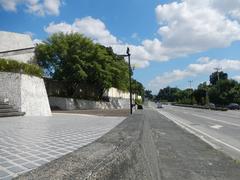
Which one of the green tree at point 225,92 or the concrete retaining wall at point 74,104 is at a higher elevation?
the green tree at point 225,92

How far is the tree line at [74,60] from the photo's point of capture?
1886 inches

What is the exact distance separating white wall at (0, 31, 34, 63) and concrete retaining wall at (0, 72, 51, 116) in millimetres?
13279

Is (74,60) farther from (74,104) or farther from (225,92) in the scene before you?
(225,92)

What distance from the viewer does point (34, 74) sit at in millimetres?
26266

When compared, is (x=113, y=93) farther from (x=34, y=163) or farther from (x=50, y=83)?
(x=34, y=163)

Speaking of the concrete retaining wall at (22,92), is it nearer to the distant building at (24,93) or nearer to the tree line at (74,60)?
the distant building at (24,93)

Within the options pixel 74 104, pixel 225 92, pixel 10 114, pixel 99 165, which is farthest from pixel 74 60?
pixel 225 92

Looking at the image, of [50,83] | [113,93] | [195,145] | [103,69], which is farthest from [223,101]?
[195,145]

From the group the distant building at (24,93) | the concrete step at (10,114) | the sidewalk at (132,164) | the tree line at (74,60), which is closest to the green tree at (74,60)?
the tree line at (74,60)

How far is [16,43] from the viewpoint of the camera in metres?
42.9

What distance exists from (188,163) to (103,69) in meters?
43.4

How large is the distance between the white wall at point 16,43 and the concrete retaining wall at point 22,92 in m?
13.3

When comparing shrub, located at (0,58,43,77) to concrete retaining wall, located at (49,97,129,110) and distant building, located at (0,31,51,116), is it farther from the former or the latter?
concrete retaining wall, located at (49,97,129,110)

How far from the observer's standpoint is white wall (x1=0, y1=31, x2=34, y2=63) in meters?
40.2
